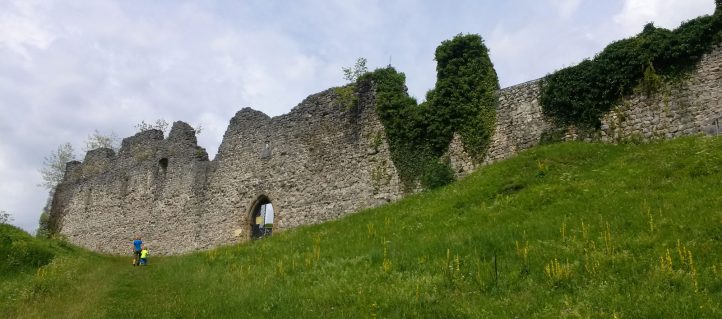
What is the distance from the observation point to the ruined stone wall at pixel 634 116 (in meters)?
15.9

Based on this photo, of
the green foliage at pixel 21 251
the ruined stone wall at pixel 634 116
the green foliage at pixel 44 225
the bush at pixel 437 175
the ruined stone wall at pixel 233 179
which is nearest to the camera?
the ruined stone wall at pixel 634 116

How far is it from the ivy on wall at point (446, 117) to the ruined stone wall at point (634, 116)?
416 mm

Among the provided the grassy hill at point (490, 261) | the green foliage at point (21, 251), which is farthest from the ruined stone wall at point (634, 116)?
the green foliage at point (21, 251)

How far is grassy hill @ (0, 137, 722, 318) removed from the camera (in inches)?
323

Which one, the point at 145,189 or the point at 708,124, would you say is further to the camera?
the point at 145,189

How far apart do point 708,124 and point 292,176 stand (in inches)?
583

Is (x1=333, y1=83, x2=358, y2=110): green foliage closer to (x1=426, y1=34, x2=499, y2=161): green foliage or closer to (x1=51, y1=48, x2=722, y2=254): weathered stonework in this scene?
(x1=51, y1=48, x2=722, y2=254): weathered stonework

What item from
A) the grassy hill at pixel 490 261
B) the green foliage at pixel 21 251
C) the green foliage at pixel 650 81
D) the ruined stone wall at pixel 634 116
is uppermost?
the green foliage at pixel 650 81

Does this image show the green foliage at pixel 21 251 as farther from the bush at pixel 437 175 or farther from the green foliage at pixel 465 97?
the green foliage at pixel 465 97

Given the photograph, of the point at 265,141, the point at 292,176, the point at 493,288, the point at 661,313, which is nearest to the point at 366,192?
the point at 292,176

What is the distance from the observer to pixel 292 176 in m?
24.3

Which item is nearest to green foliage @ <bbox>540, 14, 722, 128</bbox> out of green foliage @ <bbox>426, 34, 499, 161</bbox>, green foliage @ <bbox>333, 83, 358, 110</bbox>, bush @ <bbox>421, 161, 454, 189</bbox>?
green foliage @ <bbox>426, 34, 499, 161</bbox>

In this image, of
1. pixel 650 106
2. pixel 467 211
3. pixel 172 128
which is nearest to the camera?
pixel 467 211

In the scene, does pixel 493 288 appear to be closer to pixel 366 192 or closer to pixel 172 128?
pixel 366 192
